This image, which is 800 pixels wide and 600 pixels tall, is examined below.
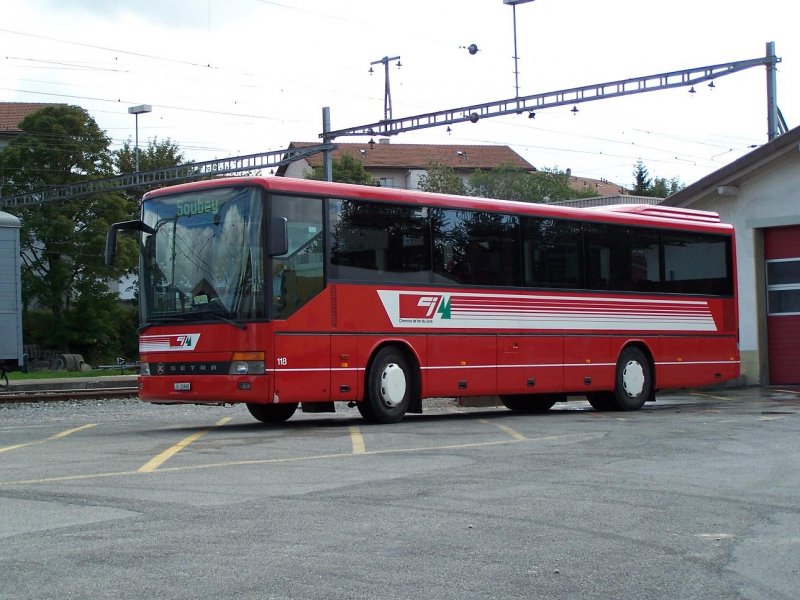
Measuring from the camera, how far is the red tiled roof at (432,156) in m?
99.9

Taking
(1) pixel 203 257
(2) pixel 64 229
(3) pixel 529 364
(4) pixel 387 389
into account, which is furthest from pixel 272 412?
(2) pixel 64 229

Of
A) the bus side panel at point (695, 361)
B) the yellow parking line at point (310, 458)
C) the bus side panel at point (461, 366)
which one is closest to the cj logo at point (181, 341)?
the bus side panel at point (461, 366)

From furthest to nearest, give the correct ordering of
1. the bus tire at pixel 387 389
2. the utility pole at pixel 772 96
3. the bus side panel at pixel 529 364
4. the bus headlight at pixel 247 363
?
the utility pole at pixel 772 96 < the bus side panel at pixel 529 364 < the bus tire at pixel 387 389 < the bus headlight at pixel 247 363

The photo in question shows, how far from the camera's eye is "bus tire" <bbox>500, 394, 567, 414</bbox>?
66.8 ft

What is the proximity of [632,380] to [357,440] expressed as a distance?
800cm

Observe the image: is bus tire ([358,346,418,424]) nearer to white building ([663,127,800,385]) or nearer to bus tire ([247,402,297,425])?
bus tire ([247,402,297,425])

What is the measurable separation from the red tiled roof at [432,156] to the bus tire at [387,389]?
79.5 meters

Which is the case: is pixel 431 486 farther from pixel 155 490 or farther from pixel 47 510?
pixel 47 510

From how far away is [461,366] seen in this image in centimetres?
1700

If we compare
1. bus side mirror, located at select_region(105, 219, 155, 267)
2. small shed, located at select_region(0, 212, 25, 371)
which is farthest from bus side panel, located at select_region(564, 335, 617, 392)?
small shed, located at select_region(0, 212, 25, 371)

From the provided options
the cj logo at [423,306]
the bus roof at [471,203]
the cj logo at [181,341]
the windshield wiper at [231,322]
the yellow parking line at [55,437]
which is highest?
the bus roof at [471,203]

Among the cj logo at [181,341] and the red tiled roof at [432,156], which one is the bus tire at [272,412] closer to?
the cj logo at [181,341]

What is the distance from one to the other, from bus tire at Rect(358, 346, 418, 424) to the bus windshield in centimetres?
197

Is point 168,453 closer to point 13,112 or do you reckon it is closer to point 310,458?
point 310,458
